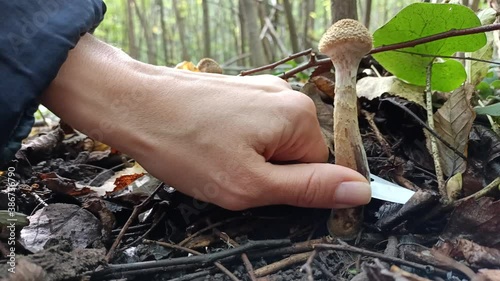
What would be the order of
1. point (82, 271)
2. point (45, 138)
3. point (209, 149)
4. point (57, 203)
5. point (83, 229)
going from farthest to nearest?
1. point (45, 138)
2. point (57, 203)
3. point (83, 229)
4. point (209, 149)
5. point (82, 271)

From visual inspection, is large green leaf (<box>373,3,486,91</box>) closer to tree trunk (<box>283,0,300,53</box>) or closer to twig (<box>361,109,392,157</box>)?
twig (<box>361,109,392,157</box>)

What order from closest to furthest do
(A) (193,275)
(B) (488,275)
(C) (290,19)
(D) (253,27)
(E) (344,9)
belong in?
(B) (488,275) < (A) (193,275) < (E) (344,9) < (C) (290,19) < (D) (253,27)

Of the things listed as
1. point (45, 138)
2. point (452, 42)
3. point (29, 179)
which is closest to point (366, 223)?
point (452, 42)

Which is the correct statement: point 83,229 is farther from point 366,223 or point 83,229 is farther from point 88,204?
point 366,223

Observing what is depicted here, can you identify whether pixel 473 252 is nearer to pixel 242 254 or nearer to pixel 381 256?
pixel 381 256

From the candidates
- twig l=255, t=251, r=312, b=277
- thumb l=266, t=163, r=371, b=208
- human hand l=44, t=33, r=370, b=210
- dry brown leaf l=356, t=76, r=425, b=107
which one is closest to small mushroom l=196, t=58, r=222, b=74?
dry brown leaf l=356, t=76, r=425, b=107

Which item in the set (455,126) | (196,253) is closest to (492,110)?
(455,126)

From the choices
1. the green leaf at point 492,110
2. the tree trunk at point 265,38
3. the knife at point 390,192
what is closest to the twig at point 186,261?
the knife at point 390,192
